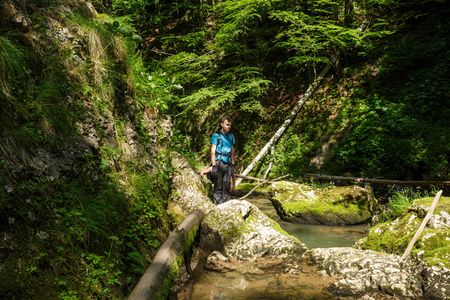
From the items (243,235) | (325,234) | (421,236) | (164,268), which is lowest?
(325,234)

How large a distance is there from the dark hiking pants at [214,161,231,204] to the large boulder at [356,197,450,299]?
8.94ft

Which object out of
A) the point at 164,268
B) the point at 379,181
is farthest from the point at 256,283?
the point at 379,181

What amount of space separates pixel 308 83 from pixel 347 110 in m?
2.92

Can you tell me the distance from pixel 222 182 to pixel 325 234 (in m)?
2.79

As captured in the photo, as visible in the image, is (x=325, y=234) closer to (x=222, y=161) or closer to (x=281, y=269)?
(x=281, y=269)

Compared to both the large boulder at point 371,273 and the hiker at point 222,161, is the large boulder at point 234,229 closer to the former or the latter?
the hiker at point 222,161

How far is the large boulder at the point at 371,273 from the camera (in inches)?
130

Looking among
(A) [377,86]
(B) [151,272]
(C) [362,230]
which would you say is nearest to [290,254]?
(B) [151,272]

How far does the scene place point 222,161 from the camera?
570 centimetres

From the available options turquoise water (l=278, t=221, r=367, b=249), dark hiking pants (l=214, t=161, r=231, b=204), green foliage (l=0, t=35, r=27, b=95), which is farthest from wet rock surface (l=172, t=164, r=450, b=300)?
green foliage (l=0, t=35, r=27, b=95)

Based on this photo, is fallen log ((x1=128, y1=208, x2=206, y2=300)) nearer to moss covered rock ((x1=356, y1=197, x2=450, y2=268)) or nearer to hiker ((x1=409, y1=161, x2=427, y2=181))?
moss covered rock ((x1=356, y1=197, x2=450, y2=268))

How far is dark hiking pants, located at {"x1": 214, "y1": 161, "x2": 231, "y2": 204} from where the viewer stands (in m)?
5.70

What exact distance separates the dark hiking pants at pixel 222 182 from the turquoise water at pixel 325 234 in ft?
6.50

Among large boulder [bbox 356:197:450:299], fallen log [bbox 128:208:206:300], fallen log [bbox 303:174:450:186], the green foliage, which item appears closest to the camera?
fallen log [bbox 128:208:206:300]
